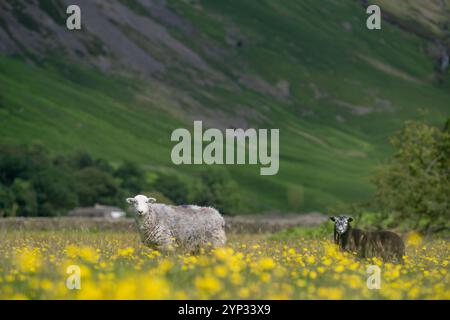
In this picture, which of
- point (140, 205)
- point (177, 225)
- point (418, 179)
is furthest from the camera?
point (418, 179)

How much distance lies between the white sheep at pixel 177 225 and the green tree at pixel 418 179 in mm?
18651

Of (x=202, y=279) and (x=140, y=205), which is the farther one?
(x=140, y=205)

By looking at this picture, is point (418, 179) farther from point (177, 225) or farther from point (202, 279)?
point (202, 279)

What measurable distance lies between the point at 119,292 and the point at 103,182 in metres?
123

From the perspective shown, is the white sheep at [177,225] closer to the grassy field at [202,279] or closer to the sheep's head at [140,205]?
the sheep's head at [140,205]

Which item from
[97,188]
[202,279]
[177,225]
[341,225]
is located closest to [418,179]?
[341,225]

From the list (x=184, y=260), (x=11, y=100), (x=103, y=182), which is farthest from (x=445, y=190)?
(x=11, y=100)

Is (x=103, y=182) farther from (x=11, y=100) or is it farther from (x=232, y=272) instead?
(x=232, y=272)

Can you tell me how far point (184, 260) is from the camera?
14.5 m

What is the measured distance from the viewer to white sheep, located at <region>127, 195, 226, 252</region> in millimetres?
19469

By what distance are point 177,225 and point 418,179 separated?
861 inches

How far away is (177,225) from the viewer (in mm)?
19812

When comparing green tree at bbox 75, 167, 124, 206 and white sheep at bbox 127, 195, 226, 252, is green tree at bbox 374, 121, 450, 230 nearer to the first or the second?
white sheep at bbox 127, 195, 226, 252

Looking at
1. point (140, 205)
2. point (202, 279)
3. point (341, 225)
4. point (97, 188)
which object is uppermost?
point (97, 188)
